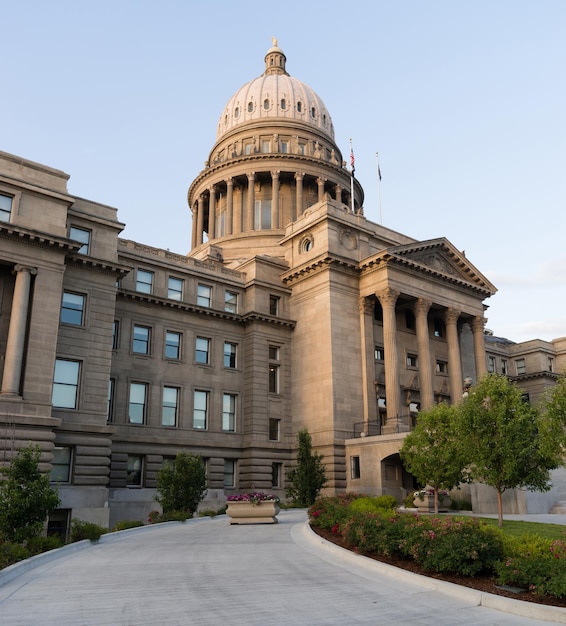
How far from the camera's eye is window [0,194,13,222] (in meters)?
32.6

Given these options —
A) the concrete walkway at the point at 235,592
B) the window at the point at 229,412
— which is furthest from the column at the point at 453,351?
the concrete walkway at the point at 235,592

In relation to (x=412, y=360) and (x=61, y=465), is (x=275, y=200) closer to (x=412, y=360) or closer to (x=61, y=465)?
(x=412, y=360)

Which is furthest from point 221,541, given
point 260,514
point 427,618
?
point 427,618

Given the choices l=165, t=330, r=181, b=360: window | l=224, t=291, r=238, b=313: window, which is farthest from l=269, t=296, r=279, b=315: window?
l=165, t=330, r=181, b=360: window

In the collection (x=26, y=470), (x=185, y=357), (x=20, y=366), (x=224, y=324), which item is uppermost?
(x=224, y=324)

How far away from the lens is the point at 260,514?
27.4m

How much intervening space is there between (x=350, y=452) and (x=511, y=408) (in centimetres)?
1938

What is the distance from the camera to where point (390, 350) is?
44.9 metres

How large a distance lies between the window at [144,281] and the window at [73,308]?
7492 millimetres

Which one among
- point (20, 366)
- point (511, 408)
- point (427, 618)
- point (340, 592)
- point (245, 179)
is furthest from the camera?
Result: point (245, 179)

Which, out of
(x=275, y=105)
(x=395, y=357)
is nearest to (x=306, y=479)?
(x=395, y=357)

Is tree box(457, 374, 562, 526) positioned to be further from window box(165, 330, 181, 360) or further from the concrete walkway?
window box(165, 330, 181, 360)

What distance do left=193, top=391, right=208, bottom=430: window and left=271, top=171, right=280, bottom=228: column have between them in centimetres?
2643

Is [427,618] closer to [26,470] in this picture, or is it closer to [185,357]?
[26,470]
